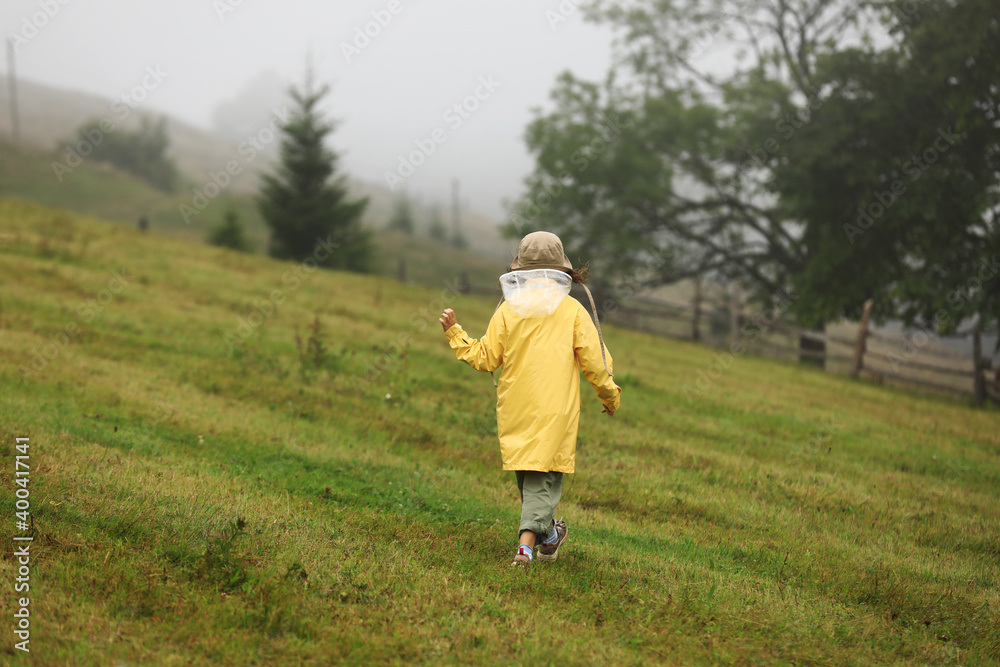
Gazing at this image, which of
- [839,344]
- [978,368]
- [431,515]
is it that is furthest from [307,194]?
[431,515]

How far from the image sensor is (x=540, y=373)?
4.65 metres

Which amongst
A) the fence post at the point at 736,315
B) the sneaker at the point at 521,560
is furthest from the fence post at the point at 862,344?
the sneaker at the point at 521,560

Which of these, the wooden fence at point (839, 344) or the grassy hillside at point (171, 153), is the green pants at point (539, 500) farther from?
the grassy hillside at point (171, 153)

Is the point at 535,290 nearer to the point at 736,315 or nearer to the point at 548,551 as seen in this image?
the point at 548,551

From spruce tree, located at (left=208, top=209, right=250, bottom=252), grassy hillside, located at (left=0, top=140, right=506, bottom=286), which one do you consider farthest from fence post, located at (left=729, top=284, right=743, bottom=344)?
grassy hillside, located at (left=0, top=140, right=506, bottom=286)

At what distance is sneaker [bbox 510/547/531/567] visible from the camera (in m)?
4.62

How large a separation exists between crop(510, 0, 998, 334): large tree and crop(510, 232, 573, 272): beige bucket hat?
1445 centimetres

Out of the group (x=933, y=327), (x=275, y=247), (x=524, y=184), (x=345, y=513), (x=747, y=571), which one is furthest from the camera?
(x=275, y=247)

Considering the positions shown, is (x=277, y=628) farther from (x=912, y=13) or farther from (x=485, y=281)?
(x=485, y=281)

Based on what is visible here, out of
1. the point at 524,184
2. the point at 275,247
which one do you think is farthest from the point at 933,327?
the point at 275,247

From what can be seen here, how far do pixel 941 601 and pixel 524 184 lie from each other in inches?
904

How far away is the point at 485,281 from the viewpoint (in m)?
50.5

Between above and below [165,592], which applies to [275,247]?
above

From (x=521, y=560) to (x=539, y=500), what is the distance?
1.29 ft
